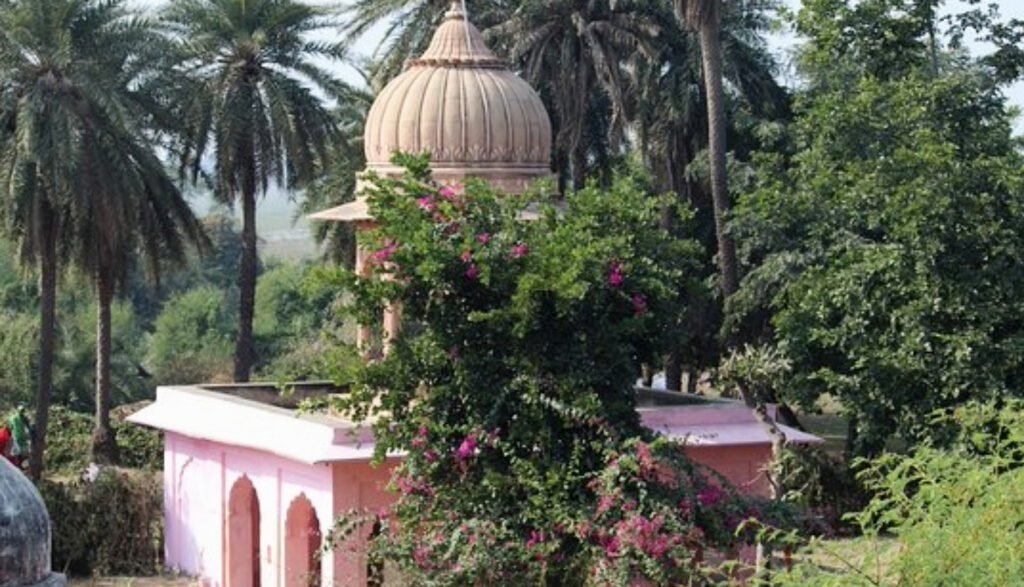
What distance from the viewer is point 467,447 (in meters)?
15.4

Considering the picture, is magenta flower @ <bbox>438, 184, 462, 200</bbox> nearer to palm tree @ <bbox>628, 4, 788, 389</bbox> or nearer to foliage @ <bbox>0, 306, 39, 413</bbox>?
palm tree @ <bbox>628, 4, 788, 389</bbox>

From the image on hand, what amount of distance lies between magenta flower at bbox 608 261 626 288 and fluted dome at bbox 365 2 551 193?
3322 millimetres

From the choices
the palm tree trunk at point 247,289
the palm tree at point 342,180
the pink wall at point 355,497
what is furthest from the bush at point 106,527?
the palm tree trunk at point 247,289

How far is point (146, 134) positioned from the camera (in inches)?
1121

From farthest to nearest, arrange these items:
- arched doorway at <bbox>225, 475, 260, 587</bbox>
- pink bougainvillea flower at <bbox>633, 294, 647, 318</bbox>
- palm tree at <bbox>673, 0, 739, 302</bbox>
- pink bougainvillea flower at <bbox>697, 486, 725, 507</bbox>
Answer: palm tree at <bbox>673, 0, 739, 302</bbox> → arched doorway at <bbox>225, 475, 260, 587</bbox> → pink bougainvillea flower at <bbox>633, 294, 647, 318</bbox> → pink bougainvillea flower at <bbox>697, 486, 725, 507</bbox>

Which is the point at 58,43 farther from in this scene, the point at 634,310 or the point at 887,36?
the point at 634,310

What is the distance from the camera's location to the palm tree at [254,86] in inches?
1153

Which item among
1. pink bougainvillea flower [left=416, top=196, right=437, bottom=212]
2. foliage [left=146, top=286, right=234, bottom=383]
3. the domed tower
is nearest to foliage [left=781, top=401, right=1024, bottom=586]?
pink bougainvillea flower [left=416, top=196, right=437, bottom=212]

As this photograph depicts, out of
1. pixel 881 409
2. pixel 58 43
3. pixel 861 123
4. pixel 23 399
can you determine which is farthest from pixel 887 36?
pixel 23 399

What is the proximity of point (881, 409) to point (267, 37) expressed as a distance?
1194 cm

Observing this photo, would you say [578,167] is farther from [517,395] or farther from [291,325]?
[291,325]

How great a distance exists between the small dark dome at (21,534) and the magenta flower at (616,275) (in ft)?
23.8

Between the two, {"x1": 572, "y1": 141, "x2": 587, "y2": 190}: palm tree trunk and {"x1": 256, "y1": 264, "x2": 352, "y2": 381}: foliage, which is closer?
{"x1": 572, "y1": 141, "x2": 587, "y2": 190}: palm tree trunk

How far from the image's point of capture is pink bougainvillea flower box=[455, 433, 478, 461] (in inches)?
608
